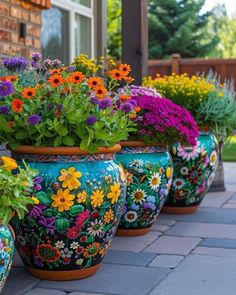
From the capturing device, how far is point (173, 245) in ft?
14.1

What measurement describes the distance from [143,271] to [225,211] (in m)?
2.22

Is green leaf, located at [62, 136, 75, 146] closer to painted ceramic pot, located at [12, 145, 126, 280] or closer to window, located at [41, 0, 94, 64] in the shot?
painted ceramic pot, located at [12, 145, 126, 280]

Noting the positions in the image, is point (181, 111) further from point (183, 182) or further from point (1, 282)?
point (1, 282)

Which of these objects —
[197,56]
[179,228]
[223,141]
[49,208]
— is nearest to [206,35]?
[197,56]

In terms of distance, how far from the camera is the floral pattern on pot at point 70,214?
3236 mm

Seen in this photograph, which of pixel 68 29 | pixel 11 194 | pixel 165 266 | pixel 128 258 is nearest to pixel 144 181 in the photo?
pixel 128 258

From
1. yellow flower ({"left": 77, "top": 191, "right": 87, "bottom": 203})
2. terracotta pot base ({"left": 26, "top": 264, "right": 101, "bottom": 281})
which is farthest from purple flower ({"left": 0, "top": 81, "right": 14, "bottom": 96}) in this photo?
terracotta pot base ({"left": 26, "top": 264, "right": 101, "bottom": 281})

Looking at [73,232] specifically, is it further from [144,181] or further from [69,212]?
[144,181]

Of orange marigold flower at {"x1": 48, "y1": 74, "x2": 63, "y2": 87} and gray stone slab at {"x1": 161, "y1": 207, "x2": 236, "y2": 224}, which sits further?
gray stone slab at {"x1": 161, "y1": 207, "x2": 236, "y2": 224}

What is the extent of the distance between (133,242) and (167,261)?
1.84 feet

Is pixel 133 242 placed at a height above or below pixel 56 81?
below

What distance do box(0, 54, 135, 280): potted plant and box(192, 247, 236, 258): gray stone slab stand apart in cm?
85

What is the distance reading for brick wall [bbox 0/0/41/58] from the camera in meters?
5.07

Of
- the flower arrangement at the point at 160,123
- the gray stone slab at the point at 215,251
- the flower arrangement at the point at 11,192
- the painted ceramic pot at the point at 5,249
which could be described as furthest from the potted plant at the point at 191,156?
the painted ceramic pot at the point at 5,249
